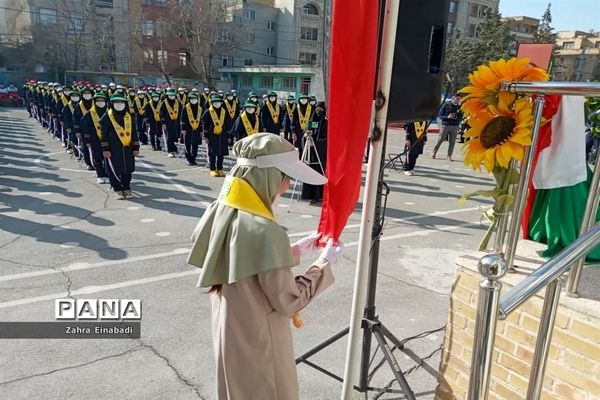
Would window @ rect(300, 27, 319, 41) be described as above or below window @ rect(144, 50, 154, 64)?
above

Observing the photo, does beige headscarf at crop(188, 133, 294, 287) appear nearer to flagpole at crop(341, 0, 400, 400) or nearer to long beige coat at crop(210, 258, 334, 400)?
long beige coat at crop(210, 258, 334, 400)

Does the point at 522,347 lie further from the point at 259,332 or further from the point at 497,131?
the point at 259,332

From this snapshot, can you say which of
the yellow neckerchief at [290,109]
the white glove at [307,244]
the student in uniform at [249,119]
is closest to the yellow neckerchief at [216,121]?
the student in uniform at [249,119]

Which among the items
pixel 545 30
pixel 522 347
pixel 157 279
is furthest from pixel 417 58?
pixel 545 30

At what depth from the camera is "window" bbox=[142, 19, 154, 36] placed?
1842 inches

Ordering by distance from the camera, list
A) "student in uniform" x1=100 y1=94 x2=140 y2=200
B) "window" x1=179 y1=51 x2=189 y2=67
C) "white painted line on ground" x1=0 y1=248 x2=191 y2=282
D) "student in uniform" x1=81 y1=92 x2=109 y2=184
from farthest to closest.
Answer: "window" x1=179 y1=51 x2=189 y2=67
"student in uniform" x1=81 y1=92 x2=109 y2=184
"student in uniform" x1=100 y1=94 x2=140 y2=200
"white painted line on ground" x1=0 y1=248 x2=191 y2=282

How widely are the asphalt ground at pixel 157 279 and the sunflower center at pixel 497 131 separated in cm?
142

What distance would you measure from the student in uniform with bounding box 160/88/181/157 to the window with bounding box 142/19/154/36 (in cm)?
3849

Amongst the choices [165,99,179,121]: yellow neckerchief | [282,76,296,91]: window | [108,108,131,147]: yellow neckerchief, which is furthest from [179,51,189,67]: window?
[108,108,131,147]: yellow neckerchief

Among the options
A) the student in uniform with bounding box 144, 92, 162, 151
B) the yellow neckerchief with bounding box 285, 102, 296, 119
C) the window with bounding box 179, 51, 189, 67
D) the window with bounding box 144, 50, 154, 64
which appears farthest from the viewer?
the window with bounding box 179, 51, 189, 67

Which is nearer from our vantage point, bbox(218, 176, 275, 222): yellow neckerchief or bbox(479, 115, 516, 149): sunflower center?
bbox(218, 176, 275, 222): yellow neckerchief

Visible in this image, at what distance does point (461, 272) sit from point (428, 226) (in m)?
4.73

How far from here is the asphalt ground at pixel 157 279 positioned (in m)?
3.08

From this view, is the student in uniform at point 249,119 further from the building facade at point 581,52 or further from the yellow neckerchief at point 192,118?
the building facade at point 581,52
